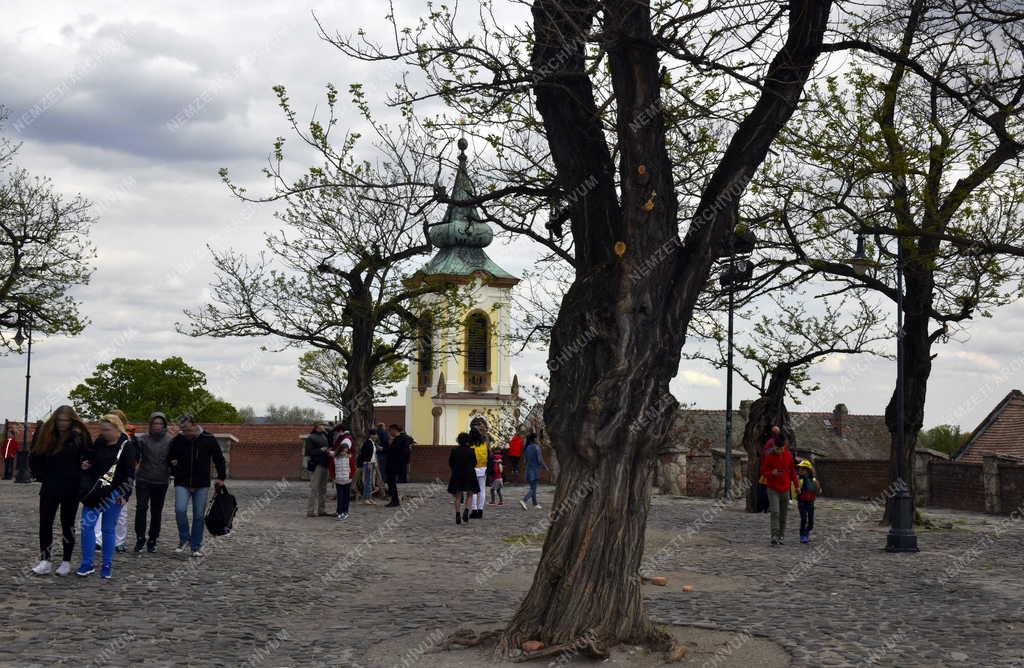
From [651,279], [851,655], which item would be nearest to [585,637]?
[851,655]

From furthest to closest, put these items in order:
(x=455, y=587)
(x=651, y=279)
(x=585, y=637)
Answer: (x=455, y=587) → (x=651, y=279) → (x=585, y=637)

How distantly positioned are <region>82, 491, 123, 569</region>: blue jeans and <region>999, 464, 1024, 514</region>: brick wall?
22.0 metres

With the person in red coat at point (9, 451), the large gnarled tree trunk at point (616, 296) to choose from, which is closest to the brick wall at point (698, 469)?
the person in red coat at point (9, 451)

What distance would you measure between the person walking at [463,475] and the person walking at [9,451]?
2362 cm

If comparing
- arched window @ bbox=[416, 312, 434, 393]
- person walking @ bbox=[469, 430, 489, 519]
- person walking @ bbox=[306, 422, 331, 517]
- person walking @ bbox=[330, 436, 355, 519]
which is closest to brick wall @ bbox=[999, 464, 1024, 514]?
person walking @ bbox=[469, 430, 489, 519]

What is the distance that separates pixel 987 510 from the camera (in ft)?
95.1

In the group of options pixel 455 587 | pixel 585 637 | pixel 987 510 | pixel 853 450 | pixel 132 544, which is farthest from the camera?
pixel 853 450

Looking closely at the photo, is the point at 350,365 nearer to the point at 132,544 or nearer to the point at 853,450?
the point at 132,544

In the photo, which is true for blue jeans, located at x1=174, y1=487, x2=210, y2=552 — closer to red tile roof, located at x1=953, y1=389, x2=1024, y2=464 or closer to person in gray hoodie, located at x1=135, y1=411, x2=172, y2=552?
person in gray hoodie, located at x1=135, y1=411, x2=172, y2=552

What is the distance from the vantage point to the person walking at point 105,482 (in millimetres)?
13008

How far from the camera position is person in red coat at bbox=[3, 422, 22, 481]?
133ft

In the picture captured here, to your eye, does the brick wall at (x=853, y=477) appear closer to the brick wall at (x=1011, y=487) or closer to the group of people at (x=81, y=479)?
the brick wall at (x=1011, y=487)

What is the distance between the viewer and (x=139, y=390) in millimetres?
89188

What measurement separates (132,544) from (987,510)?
2081cm
